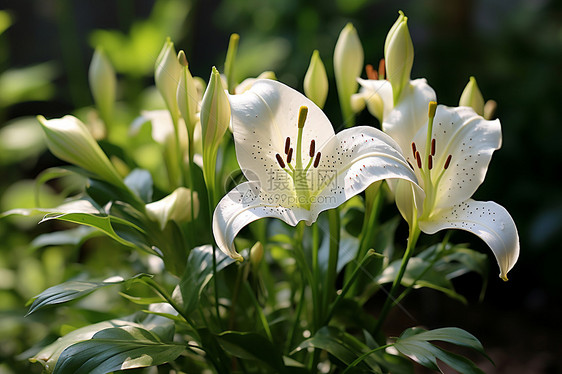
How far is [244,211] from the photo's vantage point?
39 cm

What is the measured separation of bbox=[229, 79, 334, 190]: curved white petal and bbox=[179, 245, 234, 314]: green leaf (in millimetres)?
93

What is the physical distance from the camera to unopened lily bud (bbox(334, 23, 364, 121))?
0.55 m

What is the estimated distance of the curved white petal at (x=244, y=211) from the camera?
1.22 feet

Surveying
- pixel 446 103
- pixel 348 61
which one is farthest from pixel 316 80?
pixel 446 103

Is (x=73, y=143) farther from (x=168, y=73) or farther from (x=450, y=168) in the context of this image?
(x=450, y=168)

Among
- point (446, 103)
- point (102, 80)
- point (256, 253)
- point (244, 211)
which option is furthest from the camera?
point (446, 103)

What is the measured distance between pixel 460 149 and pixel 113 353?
35 cm

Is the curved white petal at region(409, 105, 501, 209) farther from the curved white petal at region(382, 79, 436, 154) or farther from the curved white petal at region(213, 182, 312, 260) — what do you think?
the curved white petal at region(213, 182, 312, 260)

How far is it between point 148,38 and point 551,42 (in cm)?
108

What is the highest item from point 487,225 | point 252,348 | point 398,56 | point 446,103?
point 398,56

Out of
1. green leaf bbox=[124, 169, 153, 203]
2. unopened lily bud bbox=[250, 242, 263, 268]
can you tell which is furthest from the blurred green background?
unopened lily bud bbox=[250, 242, 263, 268]

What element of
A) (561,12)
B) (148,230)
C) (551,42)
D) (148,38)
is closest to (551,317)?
(551,42)

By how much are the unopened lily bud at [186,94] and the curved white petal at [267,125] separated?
0.05 meters

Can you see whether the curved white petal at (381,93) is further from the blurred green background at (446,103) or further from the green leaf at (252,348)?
the blurred green background at (446,103)
